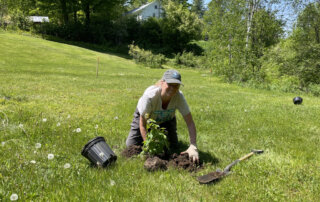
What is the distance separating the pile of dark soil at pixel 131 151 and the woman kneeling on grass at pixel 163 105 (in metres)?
0.20

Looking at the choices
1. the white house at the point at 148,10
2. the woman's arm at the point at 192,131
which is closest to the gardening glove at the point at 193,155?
the woman's arm at the point at 192,131

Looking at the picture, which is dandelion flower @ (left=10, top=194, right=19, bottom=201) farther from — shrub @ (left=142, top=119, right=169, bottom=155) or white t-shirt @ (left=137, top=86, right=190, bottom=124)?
white t-shirt @ (left=137, top=86, right=190, bottom=124)

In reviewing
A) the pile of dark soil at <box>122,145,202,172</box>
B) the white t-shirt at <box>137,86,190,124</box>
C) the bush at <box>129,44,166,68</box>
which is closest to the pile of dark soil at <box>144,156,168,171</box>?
the pile of dark soil at <box>122,145,202,172</box>

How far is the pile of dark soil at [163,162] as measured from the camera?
10.7 ft

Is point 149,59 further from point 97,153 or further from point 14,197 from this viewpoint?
point 14,197

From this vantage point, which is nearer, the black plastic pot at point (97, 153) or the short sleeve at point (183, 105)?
the black plastic pot at point (97, 153)

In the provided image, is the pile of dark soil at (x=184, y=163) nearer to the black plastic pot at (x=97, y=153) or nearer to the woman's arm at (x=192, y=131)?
the woman's arm at (x=192, y=131)

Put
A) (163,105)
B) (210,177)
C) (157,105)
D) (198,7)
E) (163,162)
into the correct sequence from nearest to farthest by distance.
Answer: (210,177) → (163,162) → (157,105) → (163,105) → (198,7)

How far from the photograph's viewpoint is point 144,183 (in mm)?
2891

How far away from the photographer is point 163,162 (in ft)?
11.1

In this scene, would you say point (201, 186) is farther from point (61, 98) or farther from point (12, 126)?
point (61, 98)

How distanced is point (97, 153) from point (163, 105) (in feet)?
4.22

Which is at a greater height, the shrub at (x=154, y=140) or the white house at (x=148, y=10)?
the white house at (x=148, y=10)

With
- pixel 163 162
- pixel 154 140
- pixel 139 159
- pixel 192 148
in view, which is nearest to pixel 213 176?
pixel 192 148
